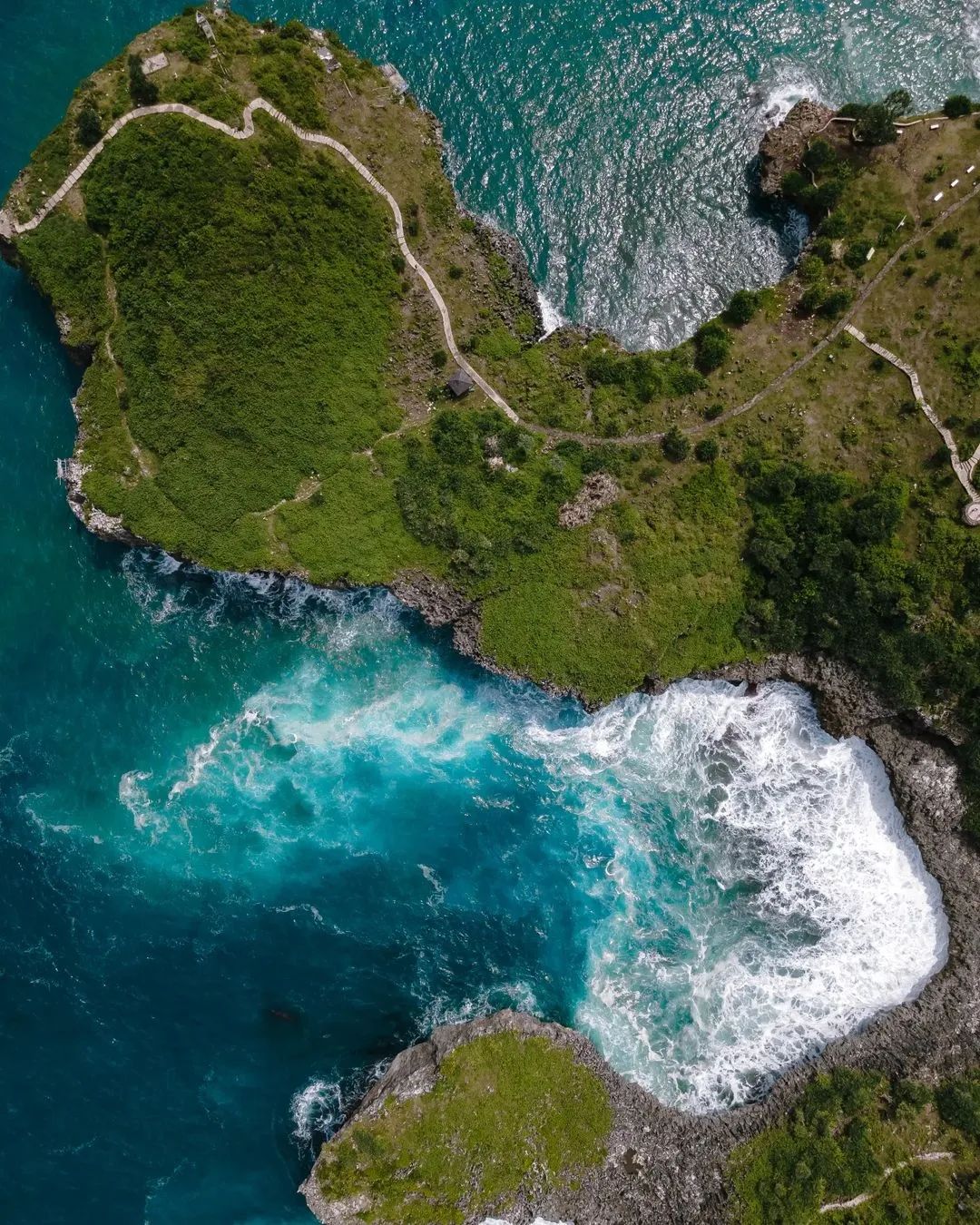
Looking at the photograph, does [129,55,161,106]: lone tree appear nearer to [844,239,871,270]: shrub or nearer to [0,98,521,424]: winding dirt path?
[0,98,521,424]: winding dirt path

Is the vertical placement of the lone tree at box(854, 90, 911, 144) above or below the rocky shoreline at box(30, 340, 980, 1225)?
above

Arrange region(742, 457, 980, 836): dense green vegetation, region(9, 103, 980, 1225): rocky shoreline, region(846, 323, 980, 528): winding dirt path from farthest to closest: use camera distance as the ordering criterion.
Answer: region(9, 103, 980, 1225): rocky shoreline, region(846, 323, 980, 528): winding dirt path, region(742, 457, 980, 836): dense green vegetation

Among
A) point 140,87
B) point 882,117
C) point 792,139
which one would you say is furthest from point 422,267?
point 882,117

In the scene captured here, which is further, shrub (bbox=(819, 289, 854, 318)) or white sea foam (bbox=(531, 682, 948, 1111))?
white sea foam (bbox=(531, 682, 948, 1111))

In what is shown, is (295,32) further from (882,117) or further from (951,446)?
(951,446)

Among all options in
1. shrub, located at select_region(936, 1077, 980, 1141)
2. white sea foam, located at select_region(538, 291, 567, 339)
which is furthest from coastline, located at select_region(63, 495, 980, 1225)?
white sea foam, located at select_region(538, 291, 567, 339)

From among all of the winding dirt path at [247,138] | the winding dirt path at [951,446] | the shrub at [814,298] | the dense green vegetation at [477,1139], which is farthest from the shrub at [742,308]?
the dense green vegetation at [477,1139]

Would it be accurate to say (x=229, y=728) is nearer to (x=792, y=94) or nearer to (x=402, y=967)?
(x=402, y=967)

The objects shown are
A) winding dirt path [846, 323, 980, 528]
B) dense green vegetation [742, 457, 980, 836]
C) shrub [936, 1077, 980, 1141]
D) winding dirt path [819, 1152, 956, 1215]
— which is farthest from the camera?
winding dirt path [846, 323, 980, 528]
